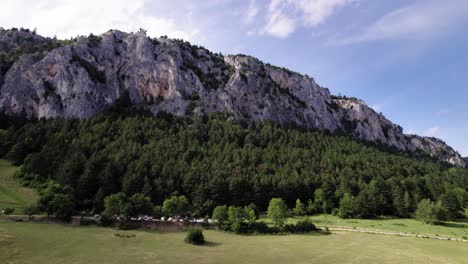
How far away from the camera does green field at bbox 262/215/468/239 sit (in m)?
82.2

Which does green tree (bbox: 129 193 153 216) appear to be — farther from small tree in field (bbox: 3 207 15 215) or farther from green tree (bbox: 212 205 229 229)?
small tree in field (bbox: 3 207 15 215)

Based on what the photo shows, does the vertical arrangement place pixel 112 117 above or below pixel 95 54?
below

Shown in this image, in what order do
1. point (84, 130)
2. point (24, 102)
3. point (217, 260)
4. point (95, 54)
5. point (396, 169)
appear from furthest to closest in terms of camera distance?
point (95, 54) → point (24, 102) → point (396, 169) → point (84, 130) → point (217, 260)

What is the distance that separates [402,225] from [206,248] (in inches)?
2528

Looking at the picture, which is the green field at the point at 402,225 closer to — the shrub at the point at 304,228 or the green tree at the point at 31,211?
the shrub at the point at 304,228

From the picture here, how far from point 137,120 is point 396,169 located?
423ft

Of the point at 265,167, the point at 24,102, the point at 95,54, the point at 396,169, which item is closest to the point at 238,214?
the point at 265,167

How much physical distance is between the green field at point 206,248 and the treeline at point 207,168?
95.0 ft

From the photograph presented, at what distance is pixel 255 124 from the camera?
628 feet

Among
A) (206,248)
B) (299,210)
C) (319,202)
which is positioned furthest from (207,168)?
(206,248)

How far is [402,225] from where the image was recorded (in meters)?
92.2

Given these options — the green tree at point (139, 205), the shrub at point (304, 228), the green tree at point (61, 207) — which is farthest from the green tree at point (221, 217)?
the green tree at point (61, 207)

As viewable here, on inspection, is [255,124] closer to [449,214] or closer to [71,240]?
[449,214]

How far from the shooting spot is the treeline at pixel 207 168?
104312 millimetres
